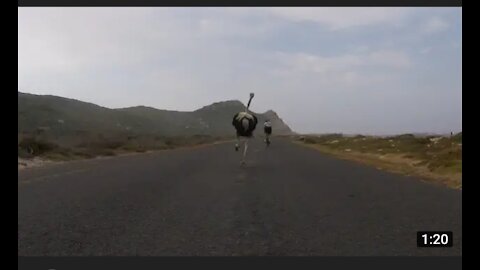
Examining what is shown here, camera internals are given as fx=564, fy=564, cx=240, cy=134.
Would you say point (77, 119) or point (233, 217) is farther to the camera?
point (77, 119)

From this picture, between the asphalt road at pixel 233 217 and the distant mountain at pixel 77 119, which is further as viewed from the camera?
the distant mountain at pixel 77 119

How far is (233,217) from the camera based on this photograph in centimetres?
973

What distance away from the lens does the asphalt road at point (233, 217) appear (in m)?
7.29

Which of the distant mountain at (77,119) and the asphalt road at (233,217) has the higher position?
the distant mountain at (77,119)

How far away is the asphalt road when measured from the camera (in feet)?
23.9

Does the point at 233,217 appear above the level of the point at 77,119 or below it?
below

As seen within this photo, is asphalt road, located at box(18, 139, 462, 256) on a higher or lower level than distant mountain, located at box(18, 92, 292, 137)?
lower

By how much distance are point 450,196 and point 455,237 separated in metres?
5.15

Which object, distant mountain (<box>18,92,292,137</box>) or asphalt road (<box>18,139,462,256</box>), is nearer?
asphalt road (<box>18,139,462,256</box>)
